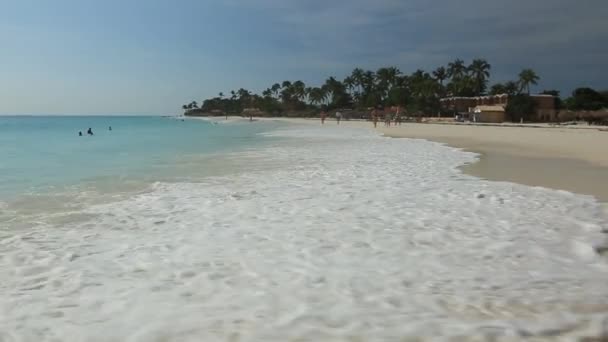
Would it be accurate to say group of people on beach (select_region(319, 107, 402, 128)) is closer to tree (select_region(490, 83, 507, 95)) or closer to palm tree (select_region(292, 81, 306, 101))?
tree (select_region(490, 83, 507, 95))

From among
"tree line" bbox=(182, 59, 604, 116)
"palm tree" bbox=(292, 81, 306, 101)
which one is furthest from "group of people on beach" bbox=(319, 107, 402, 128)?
"palm tree" bbox=(292, 81, 306, 101)

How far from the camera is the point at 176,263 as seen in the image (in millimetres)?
4812

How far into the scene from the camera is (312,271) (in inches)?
179

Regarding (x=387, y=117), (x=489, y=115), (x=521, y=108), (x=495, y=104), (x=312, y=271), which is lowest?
(x=312, y=271)

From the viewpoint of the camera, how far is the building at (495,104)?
218ft

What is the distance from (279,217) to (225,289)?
2.90 metres

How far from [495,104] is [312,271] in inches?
3212

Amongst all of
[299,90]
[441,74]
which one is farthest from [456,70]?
[299,90]

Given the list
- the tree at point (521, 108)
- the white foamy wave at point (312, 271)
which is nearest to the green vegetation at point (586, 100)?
the tree at point (521, 108)

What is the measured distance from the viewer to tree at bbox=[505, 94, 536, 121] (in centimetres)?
6631

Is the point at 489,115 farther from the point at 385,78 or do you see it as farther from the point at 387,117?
the point at 385,78

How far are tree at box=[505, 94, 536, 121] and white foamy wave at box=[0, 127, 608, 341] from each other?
64653 millimetres

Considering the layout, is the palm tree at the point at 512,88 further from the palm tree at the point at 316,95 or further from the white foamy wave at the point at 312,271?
the white foamy wave at the point at 312,271

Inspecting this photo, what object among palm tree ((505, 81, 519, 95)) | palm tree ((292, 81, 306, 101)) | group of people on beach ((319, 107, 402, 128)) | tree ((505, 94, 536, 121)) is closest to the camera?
group of people on beach ((319, 107, 402, 128))
